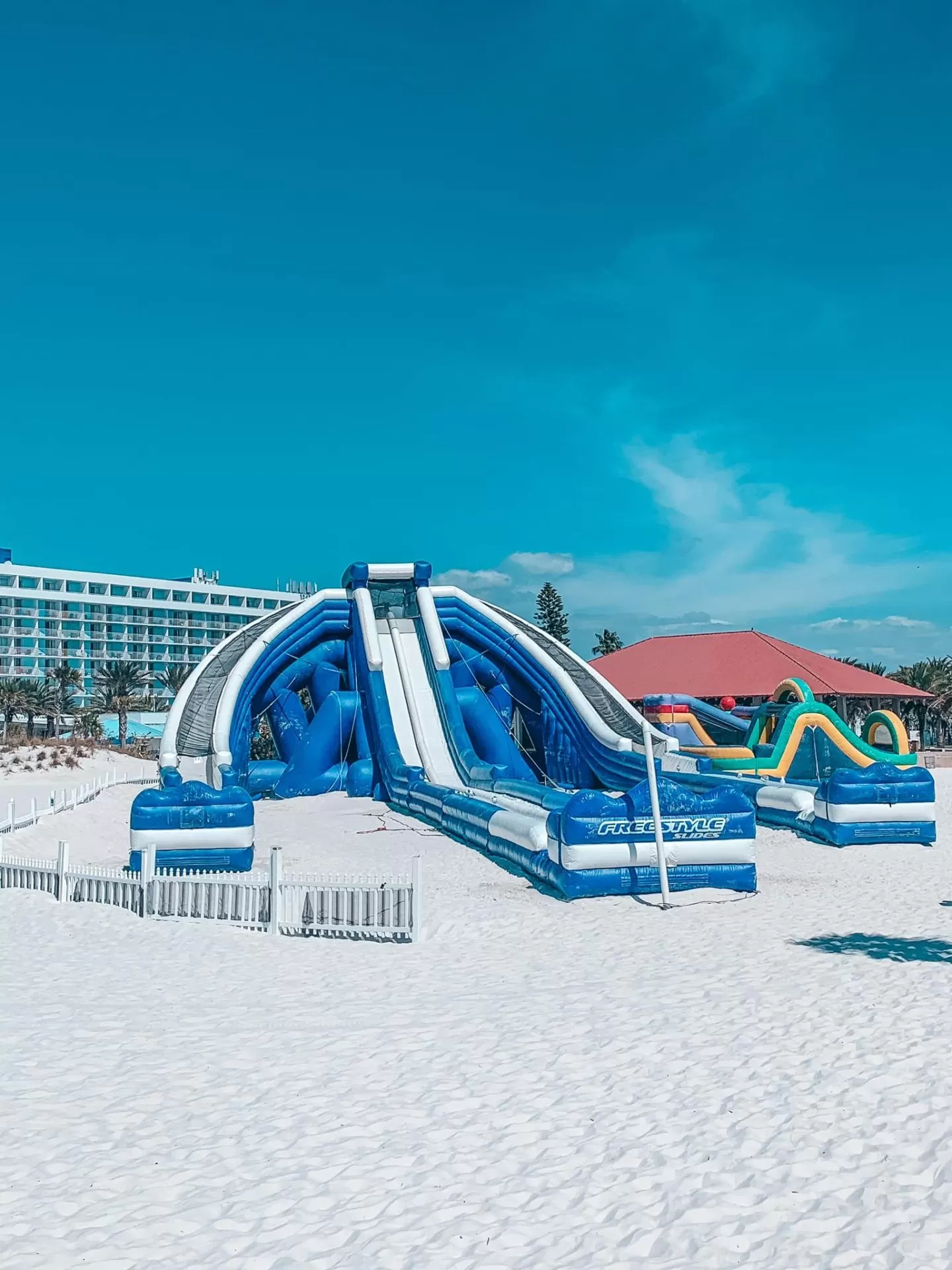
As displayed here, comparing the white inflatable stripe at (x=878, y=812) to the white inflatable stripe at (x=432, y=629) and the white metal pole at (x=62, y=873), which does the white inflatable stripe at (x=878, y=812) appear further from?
the white inflatable stripe at (x=432, y=629)

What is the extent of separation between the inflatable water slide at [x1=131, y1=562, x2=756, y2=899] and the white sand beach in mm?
3769

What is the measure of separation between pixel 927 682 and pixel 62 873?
48236mm

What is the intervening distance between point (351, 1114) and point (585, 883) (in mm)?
7182

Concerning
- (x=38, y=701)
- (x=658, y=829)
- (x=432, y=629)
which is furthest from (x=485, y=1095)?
(x=38, y=701)

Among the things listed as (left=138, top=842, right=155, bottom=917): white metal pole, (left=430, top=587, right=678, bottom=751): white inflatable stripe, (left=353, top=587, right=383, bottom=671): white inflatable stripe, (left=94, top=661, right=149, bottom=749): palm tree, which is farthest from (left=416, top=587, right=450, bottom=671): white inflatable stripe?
(left=94, top=661, right=149, bottom=749): palm tree

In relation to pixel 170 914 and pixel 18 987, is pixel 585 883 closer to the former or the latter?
pixel 170 914

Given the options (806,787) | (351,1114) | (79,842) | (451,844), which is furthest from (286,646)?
(351,1114)

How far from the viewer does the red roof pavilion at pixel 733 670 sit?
40375mm

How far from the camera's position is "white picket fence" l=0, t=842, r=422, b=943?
11.0 metres

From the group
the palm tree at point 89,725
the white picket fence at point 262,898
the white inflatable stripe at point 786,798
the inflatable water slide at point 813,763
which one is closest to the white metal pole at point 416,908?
the white picket fence at point 262,898

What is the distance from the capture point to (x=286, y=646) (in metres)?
28.5

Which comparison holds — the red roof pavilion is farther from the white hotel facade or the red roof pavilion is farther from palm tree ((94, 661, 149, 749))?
the white hotel facade

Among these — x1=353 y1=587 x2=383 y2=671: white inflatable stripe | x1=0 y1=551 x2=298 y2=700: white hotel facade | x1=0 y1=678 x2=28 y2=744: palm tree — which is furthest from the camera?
x1=0 y1=551 x2=298 y2=700: white hotel facade

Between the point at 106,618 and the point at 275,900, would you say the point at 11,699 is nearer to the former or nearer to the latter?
the point at 106,618
